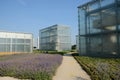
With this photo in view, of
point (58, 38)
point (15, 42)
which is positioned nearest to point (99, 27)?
point (15, 42)

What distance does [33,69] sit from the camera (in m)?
11.2

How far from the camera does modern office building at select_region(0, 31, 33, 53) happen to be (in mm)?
37656

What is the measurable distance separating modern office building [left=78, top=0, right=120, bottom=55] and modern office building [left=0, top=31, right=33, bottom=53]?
14.8m

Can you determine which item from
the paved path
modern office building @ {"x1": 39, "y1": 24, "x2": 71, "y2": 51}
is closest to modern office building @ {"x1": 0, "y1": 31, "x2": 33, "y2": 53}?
modern office building @ {"x1": 39, "y1": 24, "x2": 71, "y2": 51}

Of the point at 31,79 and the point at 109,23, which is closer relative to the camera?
the point at 31,79

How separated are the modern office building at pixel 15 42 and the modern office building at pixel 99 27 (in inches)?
581

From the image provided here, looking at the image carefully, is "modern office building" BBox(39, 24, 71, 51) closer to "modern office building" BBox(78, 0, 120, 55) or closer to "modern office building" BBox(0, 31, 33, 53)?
"modern office building" BBox(0, 31, 33, 53)

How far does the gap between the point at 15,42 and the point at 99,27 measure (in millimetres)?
20118

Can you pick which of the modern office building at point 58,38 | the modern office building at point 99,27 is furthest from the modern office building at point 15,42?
the modern office building at point 58,38

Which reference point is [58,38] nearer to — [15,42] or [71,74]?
[15,42]

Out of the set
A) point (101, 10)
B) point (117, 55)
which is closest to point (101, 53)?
point (117, 55)

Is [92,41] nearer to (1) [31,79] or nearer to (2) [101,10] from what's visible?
(2) [101,10]

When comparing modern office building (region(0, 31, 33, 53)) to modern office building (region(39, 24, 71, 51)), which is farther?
modern office building (region(39, 24, 71, 51))

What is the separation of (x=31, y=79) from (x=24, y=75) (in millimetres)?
675
